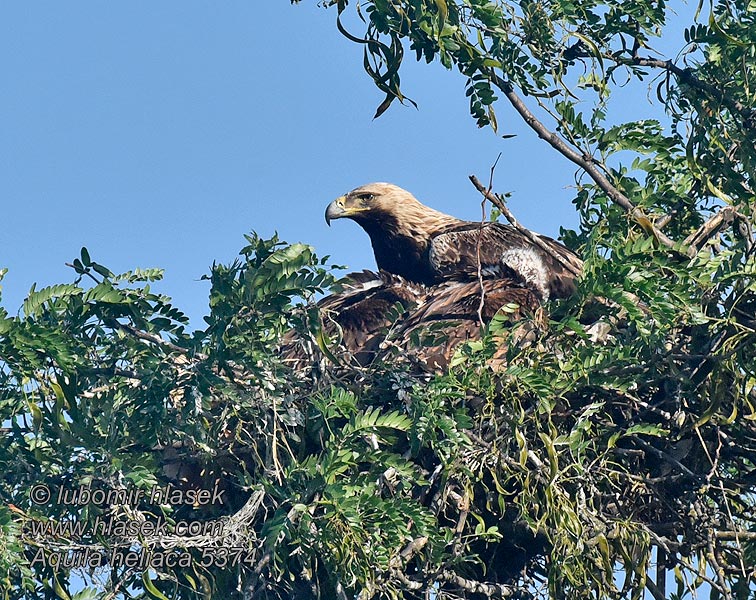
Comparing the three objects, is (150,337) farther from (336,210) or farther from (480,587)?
(336,210)

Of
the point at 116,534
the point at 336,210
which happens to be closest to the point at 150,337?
the point at 116,534

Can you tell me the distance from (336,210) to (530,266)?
219 cm

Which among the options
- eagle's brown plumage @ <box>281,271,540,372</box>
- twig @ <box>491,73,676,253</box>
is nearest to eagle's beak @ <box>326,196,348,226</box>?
eagle's brown plumage @ <box>281,271,540,372</box>

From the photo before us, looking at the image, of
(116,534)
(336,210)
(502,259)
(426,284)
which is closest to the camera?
(116,534)

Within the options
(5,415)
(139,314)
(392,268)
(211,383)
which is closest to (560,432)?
(211,383)

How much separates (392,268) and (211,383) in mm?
3774

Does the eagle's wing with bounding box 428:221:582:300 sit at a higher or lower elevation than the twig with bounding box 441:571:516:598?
higher

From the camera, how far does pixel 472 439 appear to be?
4.66m

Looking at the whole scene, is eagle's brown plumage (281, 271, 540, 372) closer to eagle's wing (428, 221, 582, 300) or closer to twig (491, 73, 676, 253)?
eagle's wing (428, 221, 582, 300)

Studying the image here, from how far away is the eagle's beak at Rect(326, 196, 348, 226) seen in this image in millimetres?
8188

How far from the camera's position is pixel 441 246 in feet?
24.0

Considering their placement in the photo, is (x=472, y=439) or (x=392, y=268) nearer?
(x=472, y=439)

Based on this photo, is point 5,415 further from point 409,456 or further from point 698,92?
point 698,92

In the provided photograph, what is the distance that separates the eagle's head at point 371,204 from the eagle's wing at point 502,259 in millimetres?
848
